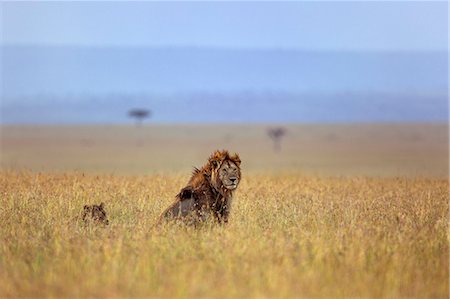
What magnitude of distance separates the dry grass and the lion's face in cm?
54

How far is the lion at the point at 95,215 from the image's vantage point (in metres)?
12.0

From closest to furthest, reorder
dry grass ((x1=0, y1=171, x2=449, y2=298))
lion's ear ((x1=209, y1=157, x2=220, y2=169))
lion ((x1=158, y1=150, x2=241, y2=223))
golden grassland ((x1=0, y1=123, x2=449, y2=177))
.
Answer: dry grass ((x1=0, y1=171, x2=449, y2=298)) → lion ((x1=158, y1=150, x2=241, y2=223)) → lion's ear ((x1=209, y1=157, x2=220, y2=169)) → golden grassland ((x1=0, y1=123, x2=449, y2=177))

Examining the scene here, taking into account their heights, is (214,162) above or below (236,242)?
above

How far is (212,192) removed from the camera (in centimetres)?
1187

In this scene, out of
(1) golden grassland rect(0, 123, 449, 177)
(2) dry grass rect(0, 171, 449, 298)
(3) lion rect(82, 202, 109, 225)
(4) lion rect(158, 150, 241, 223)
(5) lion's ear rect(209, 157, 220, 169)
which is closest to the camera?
(2) dry grass rect(0, 171, 449, 298)

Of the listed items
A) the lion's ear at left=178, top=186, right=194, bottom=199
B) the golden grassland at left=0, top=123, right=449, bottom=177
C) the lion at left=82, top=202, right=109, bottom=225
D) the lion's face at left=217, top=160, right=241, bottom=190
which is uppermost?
the golden grassland at left=0, top=123, right=449, bottom=177

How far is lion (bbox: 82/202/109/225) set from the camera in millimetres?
11955

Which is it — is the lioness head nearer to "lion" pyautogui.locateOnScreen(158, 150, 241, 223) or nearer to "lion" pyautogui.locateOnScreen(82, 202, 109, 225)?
"lion" pyautogui.locateOnScreen(158, 150, 241, 223)

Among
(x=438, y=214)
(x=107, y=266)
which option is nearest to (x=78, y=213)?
(x=107, y=266)

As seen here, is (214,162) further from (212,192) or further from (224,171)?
(212,192)

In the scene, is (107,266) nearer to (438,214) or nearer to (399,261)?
(399,261)

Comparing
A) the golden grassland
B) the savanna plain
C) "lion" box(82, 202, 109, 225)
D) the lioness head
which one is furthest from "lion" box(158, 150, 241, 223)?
the golden grassland

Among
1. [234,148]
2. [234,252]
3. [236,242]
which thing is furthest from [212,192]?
[234,148]

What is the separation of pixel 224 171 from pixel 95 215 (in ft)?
6.43
